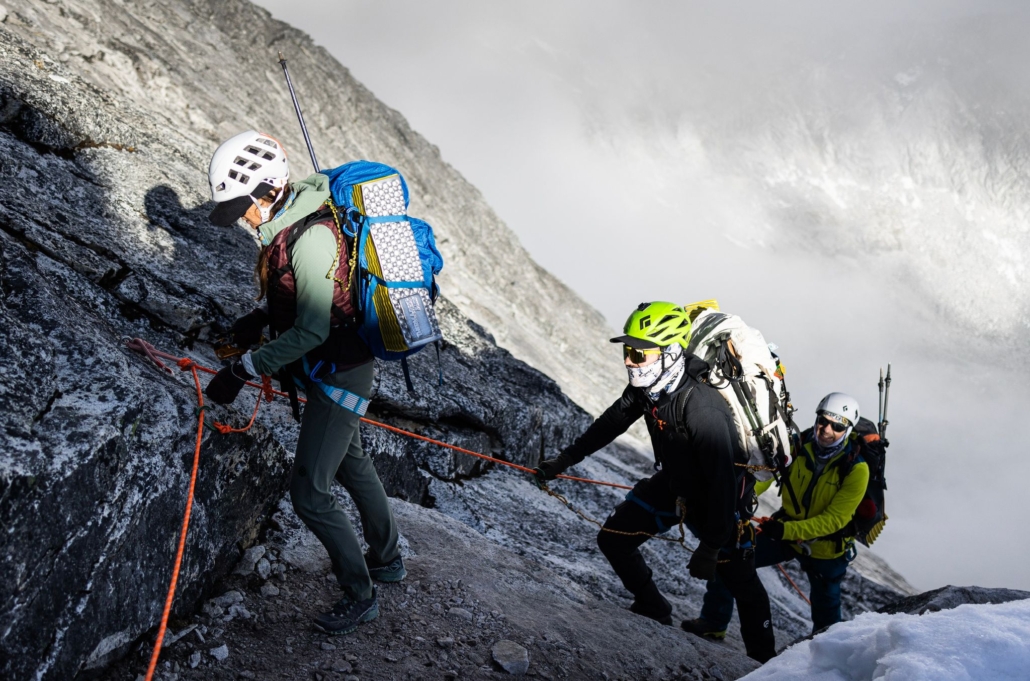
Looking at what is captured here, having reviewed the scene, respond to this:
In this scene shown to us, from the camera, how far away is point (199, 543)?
430 cm

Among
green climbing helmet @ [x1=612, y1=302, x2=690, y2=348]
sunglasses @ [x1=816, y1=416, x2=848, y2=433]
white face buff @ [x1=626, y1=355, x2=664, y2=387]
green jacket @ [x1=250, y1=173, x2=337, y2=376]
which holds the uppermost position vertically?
sunglasses @ [x1=816, y1=416, x2=848, y2=433]

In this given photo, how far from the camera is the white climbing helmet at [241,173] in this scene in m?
4.02

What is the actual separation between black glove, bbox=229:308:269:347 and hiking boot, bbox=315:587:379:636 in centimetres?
170

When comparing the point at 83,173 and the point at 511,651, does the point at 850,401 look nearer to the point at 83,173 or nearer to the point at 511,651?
the point at 511,651

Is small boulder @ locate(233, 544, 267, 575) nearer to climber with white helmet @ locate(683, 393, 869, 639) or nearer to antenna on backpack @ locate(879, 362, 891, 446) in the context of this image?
climber with white helmet @ locate(683, 393, 869, 639)

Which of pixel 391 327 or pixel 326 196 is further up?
pixel 326 196

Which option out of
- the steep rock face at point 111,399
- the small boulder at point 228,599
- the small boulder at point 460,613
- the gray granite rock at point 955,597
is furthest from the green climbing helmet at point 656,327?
the gray granite rock at point 955,597

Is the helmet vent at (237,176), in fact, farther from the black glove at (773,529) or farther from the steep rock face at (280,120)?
the black glove at (773,529)

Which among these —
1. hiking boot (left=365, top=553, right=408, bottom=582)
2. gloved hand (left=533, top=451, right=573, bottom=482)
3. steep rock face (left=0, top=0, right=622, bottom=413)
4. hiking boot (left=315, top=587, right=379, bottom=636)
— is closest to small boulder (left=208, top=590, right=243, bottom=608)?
hiking boot (left=315, top=587, right=379, bottom=636)

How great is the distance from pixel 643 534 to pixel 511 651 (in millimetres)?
1719

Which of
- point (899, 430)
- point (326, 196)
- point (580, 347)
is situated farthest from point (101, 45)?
point (899, 430)

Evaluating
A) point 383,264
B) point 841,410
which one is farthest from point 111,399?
point 841,410

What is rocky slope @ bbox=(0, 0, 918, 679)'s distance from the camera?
3.49 m

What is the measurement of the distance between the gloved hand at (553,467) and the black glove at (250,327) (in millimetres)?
2449
